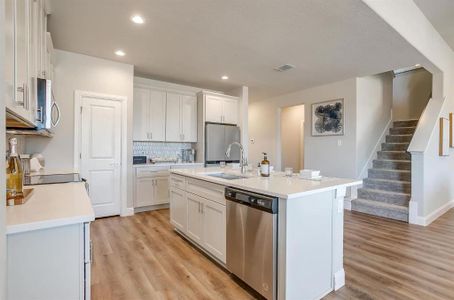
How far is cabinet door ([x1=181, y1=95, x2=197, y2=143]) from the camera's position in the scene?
4.92m

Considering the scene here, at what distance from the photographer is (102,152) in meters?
3.80

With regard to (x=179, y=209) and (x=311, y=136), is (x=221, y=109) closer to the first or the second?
(x=311, y=136)

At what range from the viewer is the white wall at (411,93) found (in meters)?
6.10

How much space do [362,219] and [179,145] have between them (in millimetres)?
3789

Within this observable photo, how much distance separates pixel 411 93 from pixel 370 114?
251cm

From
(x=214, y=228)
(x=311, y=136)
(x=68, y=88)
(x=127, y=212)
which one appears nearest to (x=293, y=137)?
(x=311, y=136)

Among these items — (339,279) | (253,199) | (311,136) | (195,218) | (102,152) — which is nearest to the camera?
(253,199)

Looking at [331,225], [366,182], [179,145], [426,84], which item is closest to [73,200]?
[331,225]

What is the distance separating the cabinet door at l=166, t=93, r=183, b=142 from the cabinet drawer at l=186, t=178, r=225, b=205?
2.20 meters

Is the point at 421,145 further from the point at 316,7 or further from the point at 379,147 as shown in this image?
the point at 316,7

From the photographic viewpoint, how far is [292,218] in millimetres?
1610

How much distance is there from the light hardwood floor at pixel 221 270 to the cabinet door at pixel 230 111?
2.86 m

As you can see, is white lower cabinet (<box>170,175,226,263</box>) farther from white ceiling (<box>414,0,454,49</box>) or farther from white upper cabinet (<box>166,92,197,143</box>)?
white ceiling (<box>414,0,454,49</box>)

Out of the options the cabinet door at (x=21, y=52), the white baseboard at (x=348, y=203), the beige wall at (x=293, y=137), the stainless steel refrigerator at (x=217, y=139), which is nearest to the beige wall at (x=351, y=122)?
the white baseboard at (x=348, y=203)
